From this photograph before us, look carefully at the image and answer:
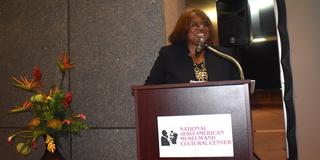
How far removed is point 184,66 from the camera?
1251 millimetres

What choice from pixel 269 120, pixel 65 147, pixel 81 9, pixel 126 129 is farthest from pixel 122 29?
pixel 269 120

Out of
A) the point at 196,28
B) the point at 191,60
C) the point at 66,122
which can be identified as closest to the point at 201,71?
the point at 191,60

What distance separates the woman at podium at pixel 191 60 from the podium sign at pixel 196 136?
0.46 m

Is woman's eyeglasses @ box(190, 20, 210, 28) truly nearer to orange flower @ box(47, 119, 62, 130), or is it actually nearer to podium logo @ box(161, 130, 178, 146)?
podium logo @ box(161, 130, 178, 146)

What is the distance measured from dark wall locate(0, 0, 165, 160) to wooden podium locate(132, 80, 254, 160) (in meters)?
0.97

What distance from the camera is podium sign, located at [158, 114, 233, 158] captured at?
733 millimetres

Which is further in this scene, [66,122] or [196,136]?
[66,122]

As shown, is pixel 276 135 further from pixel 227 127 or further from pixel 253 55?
pixel 227 127

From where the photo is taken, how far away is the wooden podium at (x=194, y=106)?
729 millimetres

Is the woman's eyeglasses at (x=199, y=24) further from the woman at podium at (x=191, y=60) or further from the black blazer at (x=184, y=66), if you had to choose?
the black blazer at (x=184, y=66)

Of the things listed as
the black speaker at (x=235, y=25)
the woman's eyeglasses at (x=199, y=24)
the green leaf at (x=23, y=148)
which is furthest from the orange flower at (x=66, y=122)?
the black speaker at (x=235, y=25)

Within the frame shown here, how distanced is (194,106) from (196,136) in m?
0.08

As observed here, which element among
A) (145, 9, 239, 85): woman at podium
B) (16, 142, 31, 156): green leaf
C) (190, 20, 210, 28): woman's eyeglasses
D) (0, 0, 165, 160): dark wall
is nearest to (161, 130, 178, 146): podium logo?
(145, 9, 239, 85): woman at podium

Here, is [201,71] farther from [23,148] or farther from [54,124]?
[23,148]
